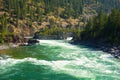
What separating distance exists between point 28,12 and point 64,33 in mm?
35303

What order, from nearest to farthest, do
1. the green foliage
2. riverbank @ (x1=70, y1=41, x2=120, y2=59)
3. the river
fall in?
the river < riverbank @ (x1=70, y1=41, x2=120, y2=59) < the green foliage

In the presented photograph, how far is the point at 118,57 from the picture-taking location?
2906 inches

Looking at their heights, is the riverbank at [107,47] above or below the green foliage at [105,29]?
below

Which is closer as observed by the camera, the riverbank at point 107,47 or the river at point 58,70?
the river at point 58,70

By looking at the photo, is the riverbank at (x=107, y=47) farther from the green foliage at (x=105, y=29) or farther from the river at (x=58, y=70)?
the river at (x=58, y=70)

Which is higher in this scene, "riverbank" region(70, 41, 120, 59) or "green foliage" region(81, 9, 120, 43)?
"green foliage" region(81, 9, 120, 43)

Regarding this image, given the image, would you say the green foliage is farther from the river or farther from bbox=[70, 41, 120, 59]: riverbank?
the river

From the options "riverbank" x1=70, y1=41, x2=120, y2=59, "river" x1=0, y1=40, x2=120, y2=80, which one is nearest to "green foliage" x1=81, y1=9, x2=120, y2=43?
"riverbank" x1=70, y1=41, x2=120, y2=59

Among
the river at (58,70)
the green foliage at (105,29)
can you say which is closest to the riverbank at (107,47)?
the green foliage at (105,29)

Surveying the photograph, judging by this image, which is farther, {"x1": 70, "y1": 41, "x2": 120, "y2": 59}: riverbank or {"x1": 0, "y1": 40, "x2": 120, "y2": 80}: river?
{"x1": 70, "y1": 41, "x2": 120, "y2": 59}: riverbank

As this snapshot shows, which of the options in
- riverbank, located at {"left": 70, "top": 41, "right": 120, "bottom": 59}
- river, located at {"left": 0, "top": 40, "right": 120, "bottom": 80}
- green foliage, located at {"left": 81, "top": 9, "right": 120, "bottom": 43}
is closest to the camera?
river, located at {"left": 0, "top": 40, "right": 120, "bottom": 80}

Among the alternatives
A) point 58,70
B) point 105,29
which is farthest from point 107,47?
point 58,70

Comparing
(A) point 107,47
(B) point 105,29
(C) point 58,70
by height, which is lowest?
(A) point 107,47

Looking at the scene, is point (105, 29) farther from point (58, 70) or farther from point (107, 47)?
point (58, 70)
